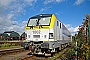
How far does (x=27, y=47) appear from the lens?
12.4 meters

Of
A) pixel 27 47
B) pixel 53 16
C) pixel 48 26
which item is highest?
pixel 53 16

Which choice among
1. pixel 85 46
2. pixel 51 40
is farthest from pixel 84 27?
pixel 51 40

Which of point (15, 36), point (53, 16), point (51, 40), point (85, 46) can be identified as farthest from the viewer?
point (15, 36)

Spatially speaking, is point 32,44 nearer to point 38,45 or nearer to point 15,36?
point 38,45

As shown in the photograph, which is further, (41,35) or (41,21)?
(41,21)

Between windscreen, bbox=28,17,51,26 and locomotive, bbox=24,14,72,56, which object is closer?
locomotive, bbox=24,14,72,56

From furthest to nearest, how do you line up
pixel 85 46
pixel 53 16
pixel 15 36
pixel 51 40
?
pixel 15 36
pixel 53 16
pixel 51 40
pixel 85 46

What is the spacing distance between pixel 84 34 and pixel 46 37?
14.7 ft

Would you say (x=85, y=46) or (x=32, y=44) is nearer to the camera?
(x=85, y=46)

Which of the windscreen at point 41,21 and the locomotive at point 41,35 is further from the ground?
the windscreen at point 41,21

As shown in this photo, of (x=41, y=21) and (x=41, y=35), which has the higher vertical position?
(x=41, y=21)

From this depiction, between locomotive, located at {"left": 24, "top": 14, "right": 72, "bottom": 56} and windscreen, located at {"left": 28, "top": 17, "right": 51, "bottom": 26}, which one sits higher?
windscreen, located at {"left": 28, "top": 17, "right": 51, "bottom": 26}

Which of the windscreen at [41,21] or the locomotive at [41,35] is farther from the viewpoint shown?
the windscreen at [41,21]

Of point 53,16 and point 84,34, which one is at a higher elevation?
point 53,16
